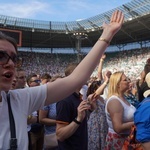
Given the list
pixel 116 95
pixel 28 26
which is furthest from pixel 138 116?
pixel 28 26

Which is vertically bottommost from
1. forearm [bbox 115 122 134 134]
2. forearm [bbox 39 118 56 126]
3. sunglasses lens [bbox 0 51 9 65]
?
forearm [bbox 39 118 56 126]

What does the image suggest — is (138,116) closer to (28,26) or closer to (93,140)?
(93,140)

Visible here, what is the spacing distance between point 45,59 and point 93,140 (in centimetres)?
3613

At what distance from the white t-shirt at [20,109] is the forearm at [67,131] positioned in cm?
112

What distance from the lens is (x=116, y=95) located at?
12.1 ft

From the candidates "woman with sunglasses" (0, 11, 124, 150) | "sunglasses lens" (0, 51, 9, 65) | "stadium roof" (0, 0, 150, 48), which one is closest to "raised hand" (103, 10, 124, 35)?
"woman with sunglasses" (0, 11, 124, 150)

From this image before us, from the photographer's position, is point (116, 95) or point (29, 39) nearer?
point (116, 95)

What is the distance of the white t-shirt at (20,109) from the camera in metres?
1.37

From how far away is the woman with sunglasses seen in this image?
1.41 metres

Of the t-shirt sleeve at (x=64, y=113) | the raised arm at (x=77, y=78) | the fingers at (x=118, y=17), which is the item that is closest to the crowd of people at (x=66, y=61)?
the t-shirt sleeve at (x=64, y=113)

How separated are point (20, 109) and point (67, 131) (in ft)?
4.35

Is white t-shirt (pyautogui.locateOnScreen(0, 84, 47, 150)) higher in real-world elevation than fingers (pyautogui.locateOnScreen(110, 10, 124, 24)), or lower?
lower

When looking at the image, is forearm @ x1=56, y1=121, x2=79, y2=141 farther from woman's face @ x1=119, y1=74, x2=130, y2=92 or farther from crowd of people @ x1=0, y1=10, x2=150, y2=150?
woman's face @ x1=119, y1=74, x2=130, y2=92

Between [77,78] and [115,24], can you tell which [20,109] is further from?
[115,24]
